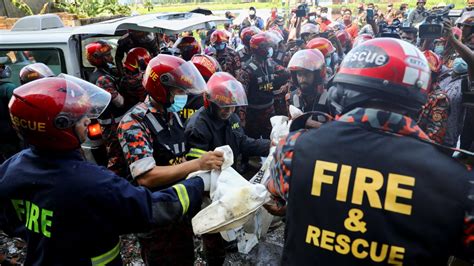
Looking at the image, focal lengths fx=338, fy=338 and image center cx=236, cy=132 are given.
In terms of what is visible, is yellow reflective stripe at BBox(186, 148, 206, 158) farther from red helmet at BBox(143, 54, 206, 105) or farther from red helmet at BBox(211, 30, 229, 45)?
red helmet at BBox(211, 30, 229, 45)

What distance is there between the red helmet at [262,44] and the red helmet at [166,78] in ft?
9.91

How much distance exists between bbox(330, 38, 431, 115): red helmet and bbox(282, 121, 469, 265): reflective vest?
7.1 inches

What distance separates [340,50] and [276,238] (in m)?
4.14

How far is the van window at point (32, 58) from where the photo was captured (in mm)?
4199

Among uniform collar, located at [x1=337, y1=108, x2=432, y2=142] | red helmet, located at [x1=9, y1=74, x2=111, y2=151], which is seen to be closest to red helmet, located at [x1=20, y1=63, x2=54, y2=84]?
red helmet, located at [x1=9, y1=74, x2=111, y2=151]

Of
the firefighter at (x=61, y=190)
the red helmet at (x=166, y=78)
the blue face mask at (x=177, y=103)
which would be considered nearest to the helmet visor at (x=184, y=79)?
the red helmet at (x=166, y=78)

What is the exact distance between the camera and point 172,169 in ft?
8.13

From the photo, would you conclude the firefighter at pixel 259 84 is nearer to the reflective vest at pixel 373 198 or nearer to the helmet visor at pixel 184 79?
the helmet visor at pixel 184 79

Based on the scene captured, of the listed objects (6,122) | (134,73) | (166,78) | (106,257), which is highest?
(166,78)

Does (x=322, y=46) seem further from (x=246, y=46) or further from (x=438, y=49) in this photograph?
(x=438, y=49)

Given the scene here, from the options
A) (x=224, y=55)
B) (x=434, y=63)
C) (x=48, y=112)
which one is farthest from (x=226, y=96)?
(x=224, y=55)

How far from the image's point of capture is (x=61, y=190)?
5.25ft

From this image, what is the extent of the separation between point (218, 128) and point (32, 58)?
315 cm

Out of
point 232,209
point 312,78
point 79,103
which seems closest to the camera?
point 79,103
